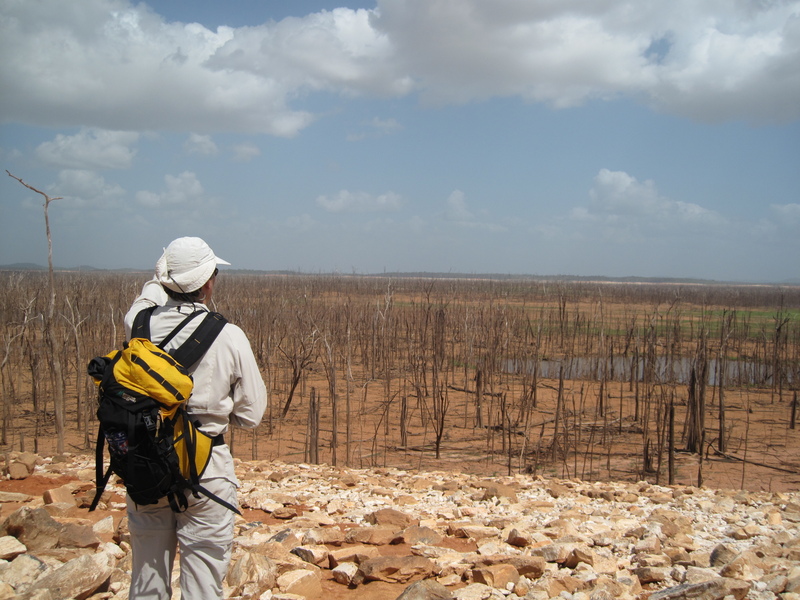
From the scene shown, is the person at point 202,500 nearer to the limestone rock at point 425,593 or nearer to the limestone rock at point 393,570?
the limestone rock at point 425,593

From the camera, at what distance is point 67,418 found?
29.4 feet

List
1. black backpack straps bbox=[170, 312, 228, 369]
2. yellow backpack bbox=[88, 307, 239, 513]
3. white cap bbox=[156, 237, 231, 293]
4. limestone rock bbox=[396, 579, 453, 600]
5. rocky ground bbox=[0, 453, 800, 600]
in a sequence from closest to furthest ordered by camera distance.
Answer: yellow backpack bbox=[88, 307, 239, 513]
black backpack straps bbox=[170, 312, 228, 369]
white cap bbox=[156, 237, 231, 293]
limestone rock bbox=[396, 579, 453, 600]
rocky ground bbox=[0, 453, 800, 600]

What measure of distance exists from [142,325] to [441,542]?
7.14 feet

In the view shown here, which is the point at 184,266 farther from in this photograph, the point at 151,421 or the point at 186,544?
the point at 186,544

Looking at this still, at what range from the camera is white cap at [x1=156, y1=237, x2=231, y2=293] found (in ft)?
6.30

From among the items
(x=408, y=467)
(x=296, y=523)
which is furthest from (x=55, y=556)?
(x=408, y=467)

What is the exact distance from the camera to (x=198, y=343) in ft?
5.90

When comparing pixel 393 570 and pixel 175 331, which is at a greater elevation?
pixel 175 331

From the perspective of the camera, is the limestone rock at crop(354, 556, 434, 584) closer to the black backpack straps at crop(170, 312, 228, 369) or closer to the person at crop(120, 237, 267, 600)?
the person at crop(120, 237, 267, 600)

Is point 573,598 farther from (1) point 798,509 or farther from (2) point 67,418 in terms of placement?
(2) point 67,418

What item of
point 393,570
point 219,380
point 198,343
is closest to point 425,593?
point 393,570

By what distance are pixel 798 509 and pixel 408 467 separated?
3.65 metres

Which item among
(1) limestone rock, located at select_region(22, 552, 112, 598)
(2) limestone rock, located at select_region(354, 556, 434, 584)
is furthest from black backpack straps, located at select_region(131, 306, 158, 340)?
(2) limestone rock, located at select_region(354, 556, 434, 584)

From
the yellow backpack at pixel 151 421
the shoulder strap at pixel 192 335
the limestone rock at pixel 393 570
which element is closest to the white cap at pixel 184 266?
the shoulder strap at pixel 192 335
